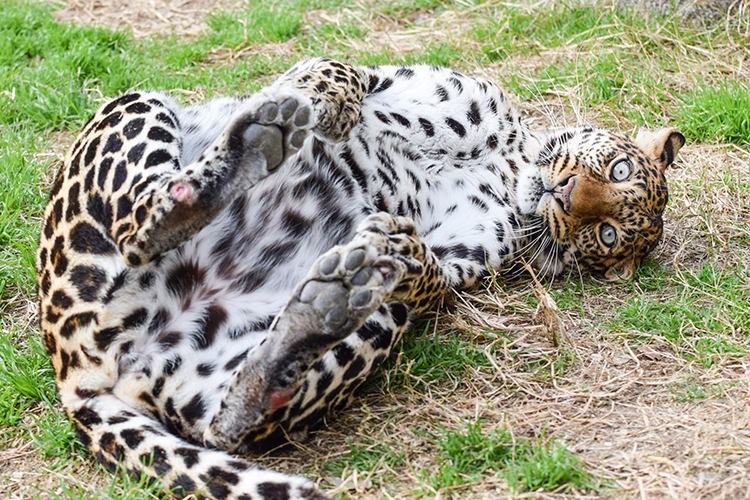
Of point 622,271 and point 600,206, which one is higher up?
point 600,206

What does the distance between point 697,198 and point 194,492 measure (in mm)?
4067

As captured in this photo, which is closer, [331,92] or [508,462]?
[508,462]

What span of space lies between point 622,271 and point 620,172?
0.63 m

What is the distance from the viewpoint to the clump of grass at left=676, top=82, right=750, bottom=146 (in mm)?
5891

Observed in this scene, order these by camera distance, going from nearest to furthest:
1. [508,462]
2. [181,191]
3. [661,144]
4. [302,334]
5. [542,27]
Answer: [302,334] < [508,462] < [181,191] < [661,144] < [542,27]

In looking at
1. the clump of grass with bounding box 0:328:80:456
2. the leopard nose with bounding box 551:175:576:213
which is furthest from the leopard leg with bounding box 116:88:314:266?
the leopard nose with bounding box 551:175:576:213

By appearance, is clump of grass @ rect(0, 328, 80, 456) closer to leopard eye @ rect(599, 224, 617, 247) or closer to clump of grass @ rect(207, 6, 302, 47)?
leopard eye @ rect(599, 224, 617, 247)

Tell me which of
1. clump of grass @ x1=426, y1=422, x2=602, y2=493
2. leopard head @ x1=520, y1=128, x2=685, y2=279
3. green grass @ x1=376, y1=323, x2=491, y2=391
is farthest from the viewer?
leopard head @ x1=520, y1=128, x2=685, y2=279

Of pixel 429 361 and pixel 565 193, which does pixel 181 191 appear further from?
pixel 565 193

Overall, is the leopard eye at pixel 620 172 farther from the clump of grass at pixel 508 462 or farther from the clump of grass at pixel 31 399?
the clump of grass at pixel 31 399

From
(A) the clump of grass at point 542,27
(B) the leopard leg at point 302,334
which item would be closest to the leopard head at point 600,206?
(B) the leopard leg at point 302,334

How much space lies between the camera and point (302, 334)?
3.21 metres

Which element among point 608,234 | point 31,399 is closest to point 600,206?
point 608,234

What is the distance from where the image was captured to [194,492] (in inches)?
124
